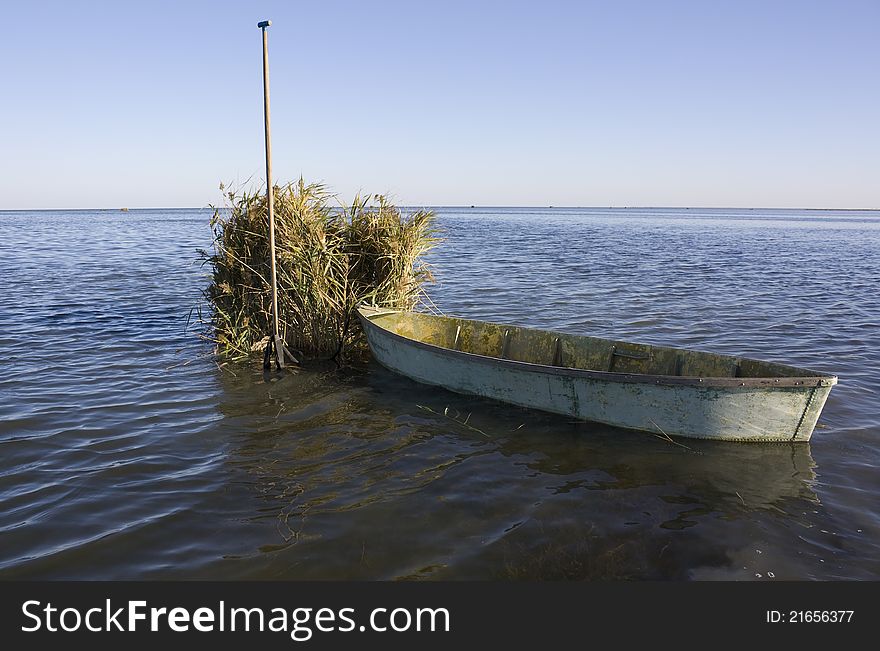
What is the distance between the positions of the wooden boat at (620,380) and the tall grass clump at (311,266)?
844mm

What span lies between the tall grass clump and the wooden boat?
844 mm

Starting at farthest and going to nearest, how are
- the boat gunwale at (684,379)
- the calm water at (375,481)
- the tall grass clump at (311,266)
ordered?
the tall grass clump at (311,266)
the boat gunwale at (684,379)
the calm water at (375,481)

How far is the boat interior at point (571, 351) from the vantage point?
8.31 meters

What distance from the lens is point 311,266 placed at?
444 inches

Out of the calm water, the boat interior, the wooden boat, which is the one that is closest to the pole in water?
the calm water

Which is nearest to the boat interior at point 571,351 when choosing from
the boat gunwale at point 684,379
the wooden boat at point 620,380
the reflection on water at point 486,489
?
the wooden boat at point 620,380

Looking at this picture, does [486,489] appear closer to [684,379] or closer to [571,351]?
[684,379]

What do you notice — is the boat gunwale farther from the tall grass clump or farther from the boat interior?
the tall grass clump

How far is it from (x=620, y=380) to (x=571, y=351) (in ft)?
7.12

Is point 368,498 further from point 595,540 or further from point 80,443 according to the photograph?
point 80,443

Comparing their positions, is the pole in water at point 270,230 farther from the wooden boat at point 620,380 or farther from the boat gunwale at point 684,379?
the boat gunwale at point 684,379

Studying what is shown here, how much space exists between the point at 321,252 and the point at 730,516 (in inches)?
317

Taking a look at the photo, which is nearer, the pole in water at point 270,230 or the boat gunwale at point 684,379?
the boat gunwale at point 684,379

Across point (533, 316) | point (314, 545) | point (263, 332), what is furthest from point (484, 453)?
point (533, 316)
